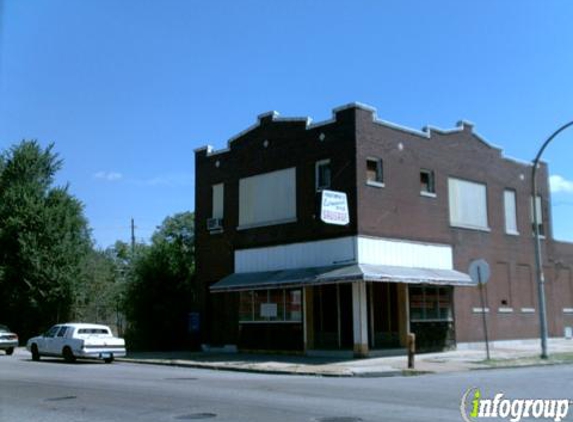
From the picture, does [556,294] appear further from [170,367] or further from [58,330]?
[58,330]

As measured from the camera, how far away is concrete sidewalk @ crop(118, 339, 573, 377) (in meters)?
21.0

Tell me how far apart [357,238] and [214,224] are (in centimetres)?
843

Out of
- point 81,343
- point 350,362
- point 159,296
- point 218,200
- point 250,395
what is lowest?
point 250,395

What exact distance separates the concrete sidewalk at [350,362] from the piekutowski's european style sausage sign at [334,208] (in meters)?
4.98

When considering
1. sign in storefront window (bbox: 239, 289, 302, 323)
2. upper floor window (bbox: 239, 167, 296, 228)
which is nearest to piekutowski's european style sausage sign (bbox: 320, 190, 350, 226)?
upper floor window (bbox: 239, 167, 296, 228)

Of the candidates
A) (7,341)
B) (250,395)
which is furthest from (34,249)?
(250,395)

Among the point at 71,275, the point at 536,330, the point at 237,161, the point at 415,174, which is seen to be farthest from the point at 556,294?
the point at 71,275

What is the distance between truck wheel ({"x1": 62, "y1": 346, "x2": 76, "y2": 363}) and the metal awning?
6196 mm

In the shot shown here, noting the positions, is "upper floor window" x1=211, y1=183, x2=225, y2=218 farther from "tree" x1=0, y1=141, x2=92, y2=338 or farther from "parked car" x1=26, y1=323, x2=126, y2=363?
"tree" x1=0, y1=141, x2=92, y2=338

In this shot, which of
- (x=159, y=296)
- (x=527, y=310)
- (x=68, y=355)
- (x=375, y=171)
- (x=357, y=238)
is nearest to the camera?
(x=357, y=238)

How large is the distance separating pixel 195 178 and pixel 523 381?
20.2m

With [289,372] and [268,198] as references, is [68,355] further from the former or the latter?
[289,372]

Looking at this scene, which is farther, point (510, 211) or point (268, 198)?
point (510, 211)

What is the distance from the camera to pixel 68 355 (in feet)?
89.7
